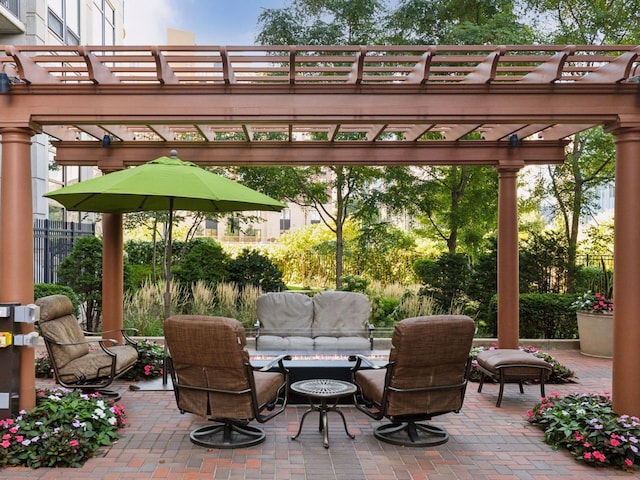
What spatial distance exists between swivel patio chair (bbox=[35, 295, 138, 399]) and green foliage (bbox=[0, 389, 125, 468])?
0.42 m

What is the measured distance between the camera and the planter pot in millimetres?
8969

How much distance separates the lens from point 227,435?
16.4 ft

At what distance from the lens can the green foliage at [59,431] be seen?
446 cm

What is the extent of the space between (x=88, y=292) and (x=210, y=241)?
2.89m

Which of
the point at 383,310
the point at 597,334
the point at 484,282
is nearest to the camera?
the point at 597,334

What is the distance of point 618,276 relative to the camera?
201 inches

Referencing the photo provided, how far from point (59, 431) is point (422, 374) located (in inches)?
113

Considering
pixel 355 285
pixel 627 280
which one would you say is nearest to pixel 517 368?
pixel 627 280

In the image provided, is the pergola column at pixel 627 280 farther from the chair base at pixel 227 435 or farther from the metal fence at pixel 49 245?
the metal fence at pixel 49 245

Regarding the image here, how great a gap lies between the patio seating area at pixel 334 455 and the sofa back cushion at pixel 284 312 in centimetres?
242

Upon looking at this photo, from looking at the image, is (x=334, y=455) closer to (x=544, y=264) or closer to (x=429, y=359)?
(x=429, y=359)

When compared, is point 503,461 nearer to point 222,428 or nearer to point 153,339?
point 222,428

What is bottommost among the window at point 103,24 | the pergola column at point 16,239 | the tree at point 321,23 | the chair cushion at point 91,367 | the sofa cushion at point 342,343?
the sofa cushion at point 342,343

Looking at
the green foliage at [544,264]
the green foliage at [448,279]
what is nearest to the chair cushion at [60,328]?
the green foliage at [448,279]
